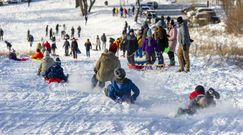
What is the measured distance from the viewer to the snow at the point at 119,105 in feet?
26.4

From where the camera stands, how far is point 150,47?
16.6 m

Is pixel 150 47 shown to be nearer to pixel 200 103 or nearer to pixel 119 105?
pixel 119 105

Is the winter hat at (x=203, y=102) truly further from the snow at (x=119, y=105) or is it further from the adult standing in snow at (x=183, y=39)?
the adult standing in snow at (x=183, y=39)

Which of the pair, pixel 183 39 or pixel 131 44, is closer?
pixel 183 39

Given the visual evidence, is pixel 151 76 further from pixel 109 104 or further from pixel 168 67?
pixel 109 104

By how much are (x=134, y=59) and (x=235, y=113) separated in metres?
9.60

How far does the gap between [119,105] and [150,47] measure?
697 centimetres

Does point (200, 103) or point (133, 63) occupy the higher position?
point (133, 63)

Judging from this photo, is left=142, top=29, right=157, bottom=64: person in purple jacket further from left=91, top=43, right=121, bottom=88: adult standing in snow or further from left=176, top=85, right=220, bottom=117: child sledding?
left=176, top=85, right=220, bottom=117: child sledding

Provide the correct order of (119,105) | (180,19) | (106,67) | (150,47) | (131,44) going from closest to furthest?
(119,105) < (106,67) < (180,19) < (150,47) < (131,44)

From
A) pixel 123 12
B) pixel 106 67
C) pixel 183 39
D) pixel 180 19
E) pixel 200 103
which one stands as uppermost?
pixel 123 12

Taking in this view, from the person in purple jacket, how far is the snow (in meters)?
0.98

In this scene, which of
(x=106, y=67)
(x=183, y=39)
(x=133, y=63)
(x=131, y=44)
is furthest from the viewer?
(x=131, y=44)

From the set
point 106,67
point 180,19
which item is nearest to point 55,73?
point 106,67
